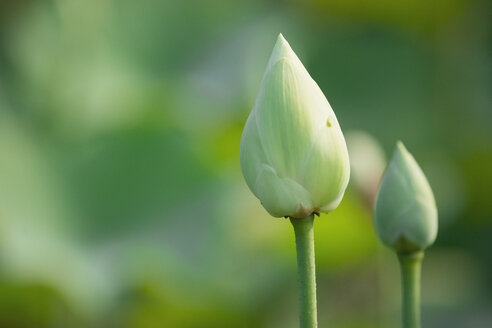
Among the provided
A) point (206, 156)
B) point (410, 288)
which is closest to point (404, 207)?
point (410, 288)

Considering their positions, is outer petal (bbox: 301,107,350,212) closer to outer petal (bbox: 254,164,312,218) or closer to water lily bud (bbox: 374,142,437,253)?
outer petal (bbox: 254,164,312,218)

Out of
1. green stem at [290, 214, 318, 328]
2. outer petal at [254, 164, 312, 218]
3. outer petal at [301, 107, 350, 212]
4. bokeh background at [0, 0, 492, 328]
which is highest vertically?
bokeh background at [0, 0, 492, 328]

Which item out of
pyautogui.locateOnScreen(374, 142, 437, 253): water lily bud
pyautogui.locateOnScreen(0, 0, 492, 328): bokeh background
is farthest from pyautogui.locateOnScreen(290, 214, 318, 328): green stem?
pyautogui.locateOnScreen(0, 0, 492, 328): bokeh background

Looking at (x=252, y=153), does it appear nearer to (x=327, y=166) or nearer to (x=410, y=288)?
(x=327, y=166)

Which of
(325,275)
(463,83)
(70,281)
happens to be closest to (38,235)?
(70,281)

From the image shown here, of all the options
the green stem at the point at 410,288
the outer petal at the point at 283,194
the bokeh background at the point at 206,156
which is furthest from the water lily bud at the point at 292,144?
the bokeh background at the point at 206,156

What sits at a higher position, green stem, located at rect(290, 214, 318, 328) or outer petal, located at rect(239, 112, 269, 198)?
outer petal, located at rect(239, 112, 269, 198)

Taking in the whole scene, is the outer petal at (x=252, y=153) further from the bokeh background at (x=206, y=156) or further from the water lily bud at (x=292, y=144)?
the bokeh background at (x=206, y=156)

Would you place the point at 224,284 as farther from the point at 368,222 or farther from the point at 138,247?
the point at 368,222
